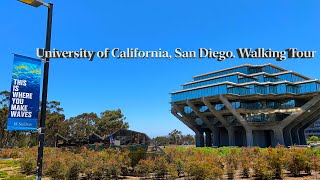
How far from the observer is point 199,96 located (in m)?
72.4

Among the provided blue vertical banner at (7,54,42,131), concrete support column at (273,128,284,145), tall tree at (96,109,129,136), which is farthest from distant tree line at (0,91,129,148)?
blue vertical banner at (7,54,42,131)

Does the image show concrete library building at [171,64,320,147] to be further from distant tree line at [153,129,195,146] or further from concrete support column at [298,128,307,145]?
distant tree line at [153,129,195,146]

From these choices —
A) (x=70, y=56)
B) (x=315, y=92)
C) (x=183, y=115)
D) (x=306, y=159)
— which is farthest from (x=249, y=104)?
(x=70, y=56)

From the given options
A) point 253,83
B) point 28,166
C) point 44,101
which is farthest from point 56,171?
point 253,83

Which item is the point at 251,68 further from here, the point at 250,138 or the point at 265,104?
the point at 250,138

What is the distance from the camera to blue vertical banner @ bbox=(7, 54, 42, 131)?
7953 millimetres

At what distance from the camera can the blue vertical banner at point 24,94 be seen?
26.1 feet

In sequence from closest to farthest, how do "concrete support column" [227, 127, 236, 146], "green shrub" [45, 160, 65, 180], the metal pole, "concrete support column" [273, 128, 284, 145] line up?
the metal pole < "green shrub" [45, 160, 65, 180] < "concrete support column" [273, 128, 284, 145] < "concrete support column" [227, 127, 236, 146]

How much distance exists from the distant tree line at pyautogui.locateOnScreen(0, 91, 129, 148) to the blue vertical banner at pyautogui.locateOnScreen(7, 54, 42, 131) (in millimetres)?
61095

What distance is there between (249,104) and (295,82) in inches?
455

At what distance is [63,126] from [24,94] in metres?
75.2

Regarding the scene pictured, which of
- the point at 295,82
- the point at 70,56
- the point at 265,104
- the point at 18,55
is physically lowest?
the point at 18,55

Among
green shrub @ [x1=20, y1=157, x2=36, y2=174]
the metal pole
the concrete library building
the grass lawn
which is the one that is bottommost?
the grass lawn

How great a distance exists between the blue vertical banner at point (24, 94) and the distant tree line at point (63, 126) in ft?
200
